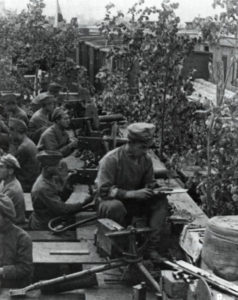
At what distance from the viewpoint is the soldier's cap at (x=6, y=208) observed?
6.45 metres

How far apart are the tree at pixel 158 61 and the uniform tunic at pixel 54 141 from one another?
148 cm

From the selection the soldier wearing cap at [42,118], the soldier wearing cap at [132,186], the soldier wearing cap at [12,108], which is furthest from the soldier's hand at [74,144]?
the soldier wearing cap at [132,186]

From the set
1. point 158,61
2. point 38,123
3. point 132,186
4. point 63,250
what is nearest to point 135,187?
point 132,186

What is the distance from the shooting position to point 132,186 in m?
7.05

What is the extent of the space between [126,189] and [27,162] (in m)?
2.63

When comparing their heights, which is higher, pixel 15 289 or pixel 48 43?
pixel 48 43

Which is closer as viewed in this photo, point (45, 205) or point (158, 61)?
point (45, 205)

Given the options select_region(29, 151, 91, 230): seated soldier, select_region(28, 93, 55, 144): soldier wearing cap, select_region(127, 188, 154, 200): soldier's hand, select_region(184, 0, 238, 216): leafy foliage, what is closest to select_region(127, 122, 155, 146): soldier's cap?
select_region(127, 188, 154, 200): soldier's hand

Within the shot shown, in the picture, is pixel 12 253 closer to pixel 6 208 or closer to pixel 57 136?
pixel 6 208

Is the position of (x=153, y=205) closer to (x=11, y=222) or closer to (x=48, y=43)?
(x=11, y=222)

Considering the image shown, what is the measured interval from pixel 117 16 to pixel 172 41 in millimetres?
1410

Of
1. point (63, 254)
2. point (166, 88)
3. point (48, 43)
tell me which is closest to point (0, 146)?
point (166, 88)

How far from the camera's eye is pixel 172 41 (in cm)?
980

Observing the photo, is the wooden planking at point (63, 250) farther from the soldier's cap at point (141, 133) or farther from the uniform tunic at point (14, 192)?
the soldier's cap at point (141, 133)
